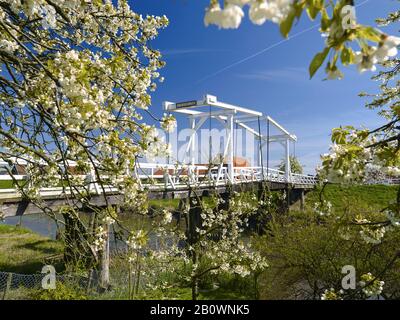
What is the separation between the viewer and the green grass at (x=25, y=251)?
10164mm

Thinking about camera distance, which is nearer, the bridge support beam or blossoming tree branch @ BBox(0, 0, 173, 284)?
blossoming tree branch @ BBox(0, 0, 173, 284)

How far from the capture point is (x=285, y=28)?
2.56 ft

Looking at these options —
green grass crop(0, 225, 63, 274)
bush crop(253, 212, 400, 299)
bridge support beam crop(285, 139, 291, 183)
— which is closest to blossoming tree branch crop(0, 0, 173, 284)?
bush crop(253, 212, 400, 299)

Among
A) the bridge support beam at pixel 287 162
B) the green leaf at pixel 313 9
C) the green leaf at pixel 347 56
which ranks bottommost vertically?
the green leaf at pixel 347 56

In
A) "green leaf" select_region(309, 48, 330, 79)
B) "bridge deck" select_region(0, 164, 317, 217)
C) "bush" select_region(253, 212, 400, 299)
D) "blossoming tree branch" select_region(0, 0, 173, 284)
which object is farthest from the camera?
"bush" select_region(253, 212, 400, 299)

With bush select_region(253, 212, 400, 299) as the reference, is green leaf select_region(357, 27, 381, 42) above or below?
above

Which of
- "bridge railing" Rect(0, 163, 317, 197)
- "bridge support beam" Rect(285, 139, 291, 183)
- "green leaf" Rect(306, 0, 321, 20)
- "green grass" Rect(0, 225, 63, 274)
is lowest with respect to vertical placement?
"green grass" Rect(0, 225, 63, 274)

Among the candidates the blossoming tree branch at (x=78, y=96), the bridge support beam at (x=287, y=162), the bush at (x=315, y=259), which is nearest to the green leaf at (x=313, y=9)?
the blossoming tree branch at (x=78, y=96)

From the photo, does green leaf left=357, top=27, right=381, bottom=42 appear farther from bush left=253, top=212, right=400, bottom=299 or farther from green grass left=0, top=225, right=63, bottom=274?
green grass left=0, top=225, right=63, bottom=274

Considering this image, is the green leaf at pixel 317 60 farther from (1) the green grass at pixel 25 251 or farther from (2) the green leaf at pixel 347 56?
(1) the green grass at pixel 25 251

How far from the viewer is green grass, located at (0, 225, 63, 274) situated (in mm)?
10164

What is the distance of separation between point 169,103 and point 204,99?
1.82 meters
